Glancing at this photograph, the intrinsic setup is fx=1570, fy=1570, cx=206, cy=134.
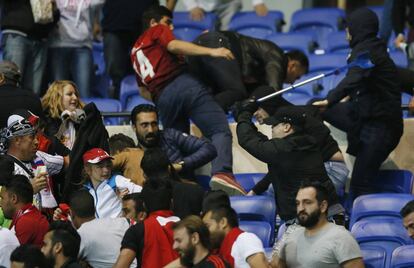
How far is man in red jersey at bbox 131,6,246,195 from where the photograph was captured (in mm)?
13117

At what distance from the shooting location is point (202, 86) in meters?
13.3

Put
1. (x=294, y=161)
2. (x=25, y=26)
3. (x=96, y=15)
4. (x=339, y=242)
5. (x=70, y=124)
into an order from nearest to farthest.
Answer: (x=339, y=242) < (x=294, y=161) < (x=70, y=124) < (x=25, y=26) < (x=96, y=15)

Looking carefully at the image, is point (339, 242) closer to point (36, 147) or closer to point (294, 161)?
point (294, 161)

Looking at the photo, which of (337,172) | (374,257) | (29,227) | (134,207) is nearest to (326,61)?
(337,172)

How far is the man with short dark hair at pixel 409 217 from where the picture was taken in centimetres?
1096

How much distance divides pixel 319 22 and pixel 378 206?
20.0ft

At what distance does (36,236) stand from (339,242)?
208 cm

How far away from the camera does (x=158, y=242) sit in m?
10.5

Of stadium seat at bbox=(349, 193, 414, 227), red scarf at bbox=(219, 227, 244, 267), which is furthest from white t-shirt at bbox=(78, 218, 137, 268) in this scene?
stadium seat at bbox=(349, 193, 414, 227)

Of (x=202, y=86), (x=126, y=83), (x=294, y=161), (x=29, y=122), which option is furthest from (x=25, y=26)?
(x=294, y=161)

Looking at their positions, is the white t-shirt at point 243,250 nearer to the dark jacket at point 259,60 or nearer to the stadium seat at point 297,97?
the dark jacket at point 259,60

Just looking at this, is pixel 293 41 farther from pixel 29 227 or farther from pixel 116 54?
pixel 29 227

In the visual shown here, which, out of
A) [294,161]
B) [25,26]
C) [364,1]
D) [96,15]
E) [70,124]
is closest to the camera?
[294,161]

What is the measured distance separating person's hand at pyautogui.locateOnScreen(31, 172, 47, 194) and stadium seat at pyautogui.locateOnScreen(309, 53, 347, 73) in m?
5.29
